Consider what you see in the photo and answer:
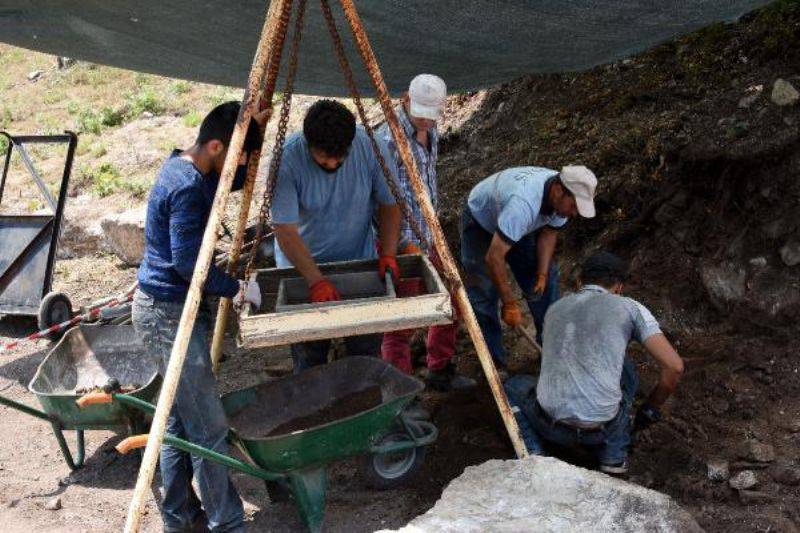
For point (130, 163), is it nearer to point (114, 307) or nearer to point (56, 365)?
point (114, 307)

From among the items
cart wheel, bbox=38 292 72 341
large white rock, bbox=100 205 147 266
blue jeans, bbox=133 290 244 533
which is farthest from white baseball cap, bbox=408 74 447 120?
large white rock, bbox=100 205 147 266

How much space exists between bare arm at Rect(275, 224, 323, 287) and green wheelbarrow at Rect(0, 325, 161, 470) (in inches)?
42.1

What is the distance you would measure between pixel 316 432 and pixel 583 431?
1.25 metres

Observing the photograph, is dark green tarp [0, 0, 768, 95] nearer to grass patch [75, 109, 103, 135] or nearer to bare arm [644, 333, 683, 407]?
bare arm [644, 333, 683, 407]

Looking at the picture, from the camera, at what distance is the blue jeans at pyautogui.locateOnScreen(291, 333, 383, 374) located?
14.1 ft

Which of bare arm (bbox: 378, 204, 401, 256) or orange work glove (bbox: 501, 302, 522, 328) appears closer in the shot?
bare arm (bbox: 378, 204, 401, 256)

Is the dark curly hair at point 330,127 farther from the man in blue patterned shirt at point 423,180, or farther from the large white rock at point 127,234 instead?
the large white rock at point 127,234

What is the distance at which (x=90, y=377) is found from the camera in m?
4.83

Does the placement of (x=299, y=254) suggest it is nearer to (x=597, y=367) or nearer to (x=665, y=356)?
(x=597, y=367)

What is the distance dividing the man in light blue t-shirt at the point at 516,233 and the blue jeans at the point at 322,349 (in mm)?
750

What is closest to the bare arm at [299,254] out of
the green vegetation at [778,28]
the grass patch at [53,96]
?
the green vegetation at [778,28]

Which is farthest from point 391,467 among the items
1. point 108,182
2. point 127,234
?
point 108,182

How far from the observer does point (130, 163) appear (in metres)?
9.70

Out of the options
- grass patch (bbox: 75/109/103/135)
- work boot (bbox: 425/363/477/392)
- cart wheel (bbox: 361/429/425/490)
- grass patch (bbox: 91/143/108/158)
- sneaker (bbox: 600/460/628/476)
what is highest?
grass patch (bbox: 75/109/103/135)
